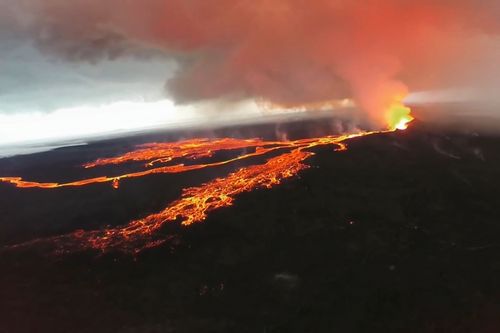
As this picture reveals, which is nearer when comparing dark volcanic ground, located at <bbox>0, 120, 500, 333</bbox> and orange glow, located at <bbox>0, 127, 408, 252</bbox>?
dark volcanic ground, located at <bbox>0, 120, 500, 333</bbox>

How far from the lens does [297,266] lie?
39469 millimetres

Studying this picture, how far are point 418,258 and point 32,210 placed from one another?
70.7 metres

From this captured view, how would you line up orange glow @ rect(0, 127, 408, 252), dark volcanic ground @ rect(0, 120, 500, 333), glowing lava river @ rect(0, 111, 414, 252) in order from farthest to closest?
orange glow @ rect(0, 127, 408, 252) → glowing lava river @ rect(0, 111, 414, 252) → dark volcanic ground @ rect(0, 120, 500, 333)

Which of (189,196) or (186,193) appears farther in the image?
(186,193)

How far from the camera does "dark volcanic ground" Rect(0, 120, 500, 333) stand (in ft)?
103

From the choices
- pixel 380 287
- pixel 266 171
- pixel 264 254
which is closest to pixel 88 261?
pixel 264 254

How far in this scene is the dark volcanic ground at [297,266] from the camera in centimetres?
3141

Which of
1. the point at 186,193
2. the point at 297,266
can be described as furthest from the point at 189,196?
the point at 297,266

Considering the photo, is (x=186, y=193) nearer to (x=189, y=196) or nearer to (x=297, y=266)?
(x=189, y=196)

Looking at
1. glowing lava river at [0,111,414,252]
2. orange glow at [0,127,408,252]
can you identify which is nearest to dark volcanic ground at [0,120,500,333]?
glowing lava river at [0,111,414,252]

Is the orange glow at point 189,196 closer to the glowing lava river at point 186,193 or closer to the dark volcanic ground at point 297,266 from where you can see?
the glowing lava river at point 186,193

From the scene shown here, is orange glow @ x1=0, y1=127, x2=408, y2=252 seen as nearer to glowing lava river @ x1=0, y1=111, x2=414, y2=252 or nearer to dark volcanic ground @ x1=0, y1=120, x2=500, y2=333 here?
glowing lava river @ x1=0, y1=111, x2=414, y2=252

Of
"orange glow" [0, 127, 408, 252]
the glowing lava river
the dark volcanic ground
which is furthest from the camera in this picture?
"orange glow" [0, 127, 408, 252]

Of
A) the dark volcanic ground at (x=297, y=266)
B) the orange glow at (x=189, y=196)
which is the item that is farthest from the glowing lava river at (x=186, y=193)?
the dark volcanic ground at (x=297, y=266)
